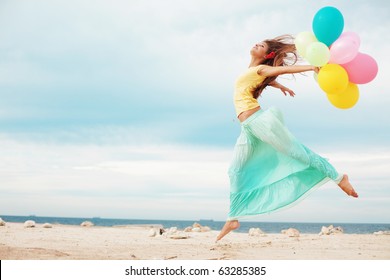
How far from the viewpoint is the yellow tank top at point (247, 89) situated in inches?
216

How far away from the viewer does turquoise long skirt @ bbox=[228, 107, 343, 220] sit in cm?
532

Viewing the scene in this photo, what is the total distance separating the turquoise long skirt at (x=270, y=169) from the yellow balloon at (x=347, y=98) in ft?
2.00

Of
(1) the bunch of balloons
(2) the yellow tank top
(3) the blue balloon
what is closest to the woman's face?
(2) the yellow tank top

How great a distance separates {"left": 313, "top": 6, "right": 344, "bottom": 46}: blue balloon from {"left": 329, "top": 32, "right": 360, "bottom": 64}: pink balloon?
3.1 inches

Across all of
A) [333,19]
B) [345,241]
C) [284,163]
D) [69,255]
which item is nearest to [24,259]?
[69,255]

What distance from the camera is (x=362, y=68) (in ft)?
16.3

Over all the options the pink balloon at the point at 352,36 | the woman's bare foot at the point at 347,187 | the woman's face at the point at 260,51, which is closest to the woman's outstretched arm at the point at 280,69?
the woman's face at the point at 260,51

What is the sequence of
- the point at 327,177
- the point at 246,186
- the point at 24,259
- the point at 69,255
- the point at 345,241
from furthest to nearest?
the point at 345,241, the point at 246,186, the point at 327,177, the point at 69,255, the point at 24,259

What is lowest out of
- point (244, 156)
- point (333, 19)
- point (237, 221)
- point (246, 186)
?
point (237, 221)

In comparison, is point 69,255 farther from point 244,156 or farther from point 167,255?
point 244,156

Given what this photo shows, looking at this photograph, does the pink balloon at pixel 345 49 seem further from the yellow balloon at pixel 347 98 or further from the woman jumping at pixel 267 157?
the woman jumping at pixel 267 157

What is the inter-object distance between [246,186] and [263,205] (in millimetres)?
312

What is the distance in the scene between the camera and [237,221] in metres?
5.62

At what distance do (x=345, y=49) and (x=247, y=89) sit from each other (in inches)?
47.2
